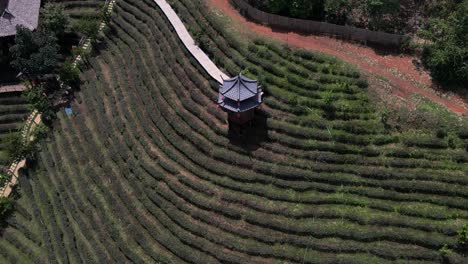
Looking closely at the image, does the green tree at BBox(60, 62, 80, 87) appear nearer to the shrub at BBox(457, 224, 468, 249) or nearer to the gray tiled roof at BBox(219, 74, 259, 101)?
the gray tiled roof at BBox(219, 74, 259, 101)

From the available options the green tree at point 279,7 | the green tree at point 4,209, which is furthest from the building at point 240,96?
the green tree at point 4,209

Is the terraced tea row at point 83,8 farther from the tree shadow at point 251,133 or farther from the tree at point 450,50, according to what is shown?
the tree at point 450,50

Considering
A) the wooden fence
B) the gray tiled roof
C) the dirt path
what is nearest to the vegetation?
the wooden fence

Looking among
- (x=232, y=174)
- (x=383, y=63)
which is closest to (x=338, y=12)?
(x=383, y=63)

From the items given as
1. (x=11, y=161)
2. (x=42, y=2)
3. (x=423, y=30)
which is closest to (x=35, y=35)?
(x=42, y=2)

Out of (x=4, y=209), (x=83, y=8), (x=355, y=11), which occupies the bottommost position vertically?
(x=4, y=209)

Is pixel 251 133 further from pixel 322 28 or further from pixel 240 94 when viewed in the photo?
pixel 322 28

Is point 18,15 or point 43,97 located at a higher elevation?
point 18,15

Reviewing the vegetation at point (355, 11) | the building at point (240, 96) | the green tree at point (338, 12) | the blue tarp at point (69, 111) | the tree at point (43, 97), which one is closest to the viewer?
the building at point (240, 96)
